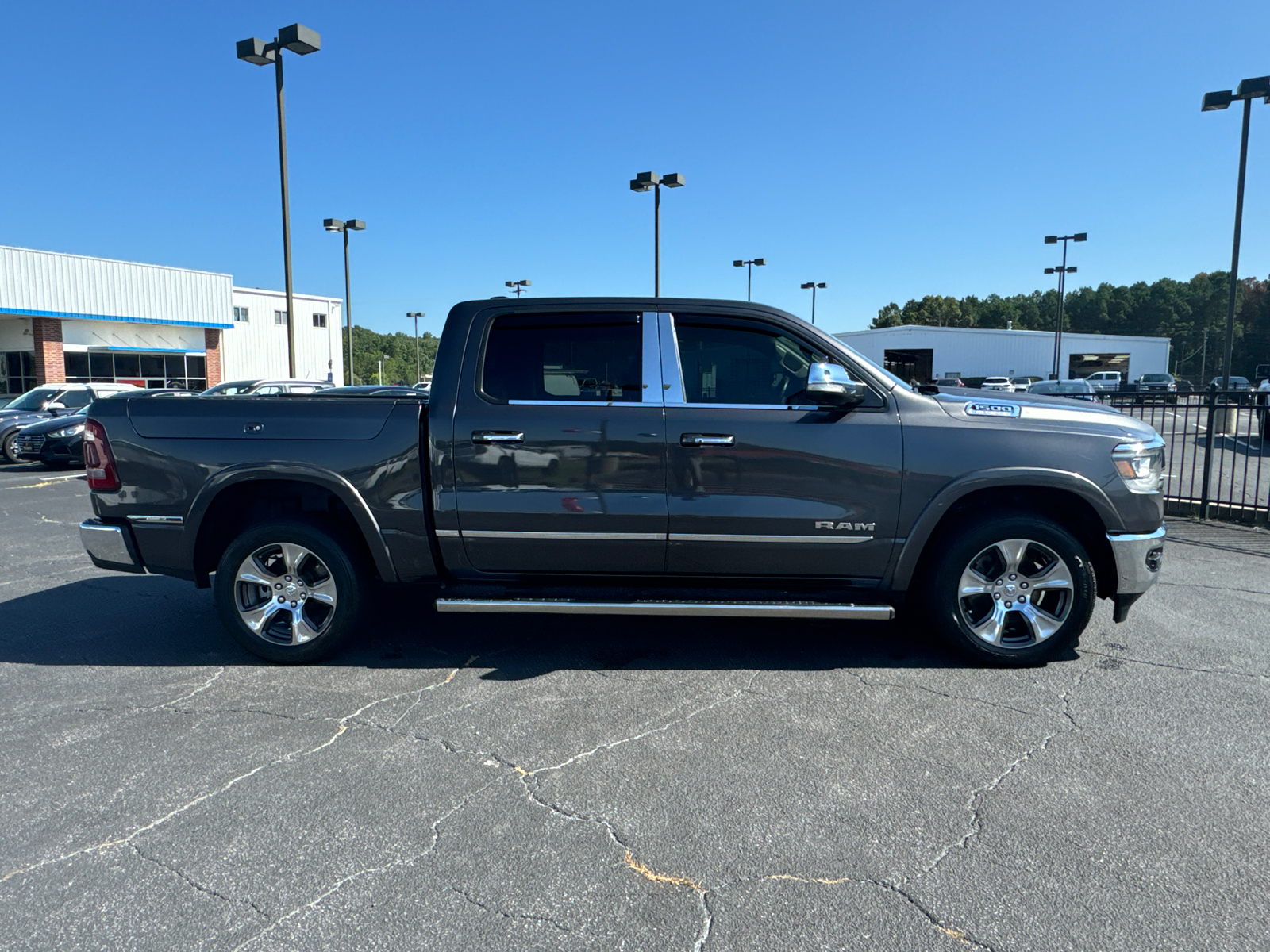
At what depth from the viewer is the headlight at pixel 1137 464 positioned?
4504 mm

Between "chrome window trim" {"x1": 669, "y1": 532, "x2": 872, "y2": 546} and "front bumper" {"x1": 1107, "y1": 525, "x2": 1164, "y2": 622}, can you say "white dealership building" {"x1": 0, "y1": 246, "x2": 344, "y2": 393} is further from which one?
"front bumper" {"x1": 1107, "y1": 525, "x2": 1164, "y2": 622}

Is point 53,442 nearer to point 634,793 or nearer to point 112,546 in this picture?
point 112,546

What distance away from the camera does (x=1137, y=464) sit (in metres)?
4.52

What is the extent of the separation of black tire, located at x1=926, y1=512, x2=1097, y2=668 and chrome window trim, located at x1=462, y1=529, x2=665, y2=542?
1560 mm

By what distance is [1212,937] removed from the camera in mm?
2428

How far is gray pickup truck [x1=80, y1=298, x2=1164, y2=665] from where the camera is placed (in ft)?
14.8

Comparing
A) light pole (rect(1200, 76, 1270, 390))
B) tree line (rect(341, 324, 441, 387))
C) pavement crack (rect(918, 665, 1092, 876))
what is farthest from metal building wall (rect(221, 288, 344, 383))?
tree line (rect(341, 324, 441, 387))

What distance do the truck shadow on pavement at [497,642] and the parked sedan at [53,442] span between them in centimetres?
1150

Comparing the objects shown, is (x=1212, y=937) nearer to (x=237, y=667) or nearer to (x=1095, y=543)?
(x=1095, y=543)

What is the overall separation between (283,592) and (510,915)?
284 cm

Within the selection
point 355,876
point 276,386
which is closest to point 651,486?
point 355,876

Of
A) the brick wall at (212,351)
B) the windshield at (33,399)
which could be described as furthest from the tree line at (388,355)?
the windshield at (33,399)

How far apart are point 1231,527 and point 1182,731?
21.6 ft

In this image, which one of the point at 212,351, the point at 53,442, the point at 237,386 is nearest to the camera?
the point at 53,442
